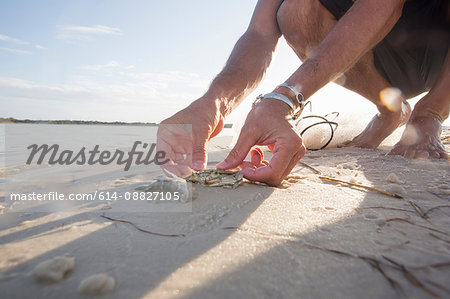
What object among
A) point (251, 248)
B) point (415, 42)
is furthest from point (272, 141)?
point (415, 42)

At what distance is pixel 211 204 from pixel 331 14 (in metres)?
2.09

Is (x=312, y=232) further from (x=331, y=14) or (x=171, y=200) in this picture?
(x=331, y=14)

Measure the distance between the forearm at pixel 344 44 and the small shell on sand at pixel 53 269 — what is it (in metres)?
1.17

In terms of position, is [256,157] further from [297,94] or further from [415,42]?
[415,42]

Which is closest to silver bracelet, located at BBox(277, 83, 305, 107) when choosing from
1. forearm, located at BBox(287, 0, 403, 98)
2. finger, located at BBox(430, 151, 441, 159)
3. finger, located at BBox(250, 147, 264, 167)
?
forearm, located at BBox(287, 0, 403, 98)

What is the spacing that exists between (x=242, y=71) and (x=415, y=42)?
1552mm

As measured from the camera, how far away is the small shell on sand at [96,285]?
1.51 feet

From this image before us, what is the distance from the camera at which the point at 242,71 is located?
1842 mm

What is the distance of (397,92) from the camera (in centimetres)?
274

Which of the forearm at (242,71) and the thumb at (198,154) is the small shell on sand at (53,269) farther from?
the forearm at (242,71)

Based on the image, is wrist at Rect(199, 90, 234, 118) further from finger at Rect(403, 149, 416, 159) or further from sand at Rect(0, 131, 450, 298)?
finger at Rect(403, 149, 416, 159)

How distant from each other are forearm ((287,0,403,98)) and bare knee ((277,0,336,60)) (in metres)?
0.86

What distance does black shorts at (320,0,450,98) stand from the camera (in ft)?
6.46

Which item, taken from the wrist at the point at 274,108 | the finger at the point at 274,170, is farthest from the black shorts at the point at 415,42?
the finger at the point at 274,170
